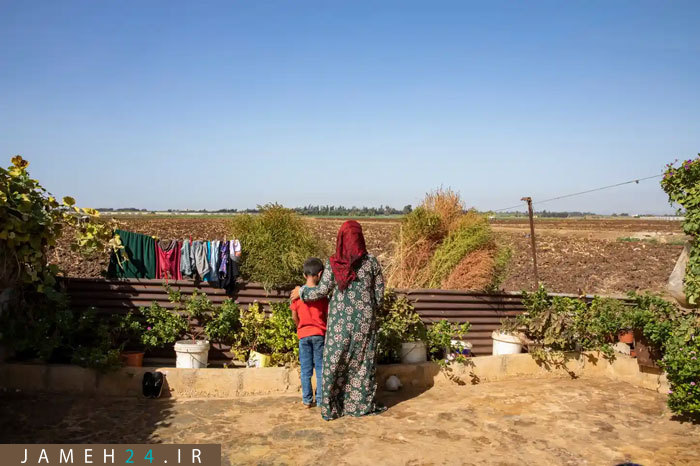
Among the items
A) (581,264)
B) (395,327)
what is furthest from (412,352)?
(581,264)

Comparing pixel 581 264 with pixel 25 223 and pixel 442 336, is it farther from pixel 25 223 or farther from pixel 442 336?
pixel 25 223

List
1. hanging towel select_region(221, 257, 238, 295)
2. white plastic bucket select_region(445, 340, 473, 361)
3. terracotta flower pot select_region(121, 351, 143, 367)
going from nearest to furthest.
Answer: terracotta flower pot select_region(121, 351, 143, 367) < white plastic bucket select_region(445, 340, 473, 361) < hanging towel select_region(221, 257, 238, 295)

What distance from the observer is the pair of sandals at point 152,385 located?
5.72 metres

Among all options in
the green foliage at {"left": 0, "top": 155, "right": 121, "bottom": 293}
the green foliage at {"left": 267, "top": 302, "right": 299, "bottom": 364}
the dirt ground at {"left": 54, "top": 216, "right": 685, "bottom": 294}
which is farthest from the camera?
the dirt ground at {"left": 54, "top": 216, "right": 685, "bottom": 294}

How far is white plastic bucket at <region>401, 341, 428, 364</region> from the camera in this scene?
6.64 m

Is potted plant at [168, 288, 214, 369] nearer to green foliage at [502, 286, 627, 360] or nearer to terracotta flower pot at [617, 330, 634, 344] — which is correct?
green foliage at [502, 286, 627, 360]

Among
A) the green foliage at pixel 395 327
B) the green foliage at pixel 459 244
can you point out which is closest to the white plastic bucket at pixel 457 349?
the green foliage at pixel 395 327

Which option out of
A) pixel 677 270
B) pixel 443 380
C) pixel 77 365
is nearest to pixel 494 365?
pixel 443 380

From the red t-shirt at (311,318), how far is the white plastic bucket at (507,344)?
2.94 metres

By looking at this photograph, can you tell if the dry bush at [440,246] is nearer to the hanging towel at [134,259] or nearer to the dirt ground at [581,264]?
the dirt ground at [581,264]

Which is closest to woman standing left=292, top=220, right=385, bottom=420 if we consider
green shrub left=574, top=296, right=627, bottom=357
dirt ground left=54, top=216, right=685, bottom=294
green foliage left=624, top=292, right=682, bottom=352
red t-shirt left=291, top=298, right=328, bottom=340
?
red t-shirt left=291, top=298, right=328, bottom=340

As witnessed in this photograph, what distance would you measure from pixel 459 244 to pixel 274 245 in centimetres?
293

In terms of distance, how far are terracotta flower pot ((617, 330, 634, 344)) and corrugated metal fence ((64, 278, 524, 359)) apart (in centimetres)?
157

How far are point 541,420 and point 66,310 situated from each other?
17.7ft
